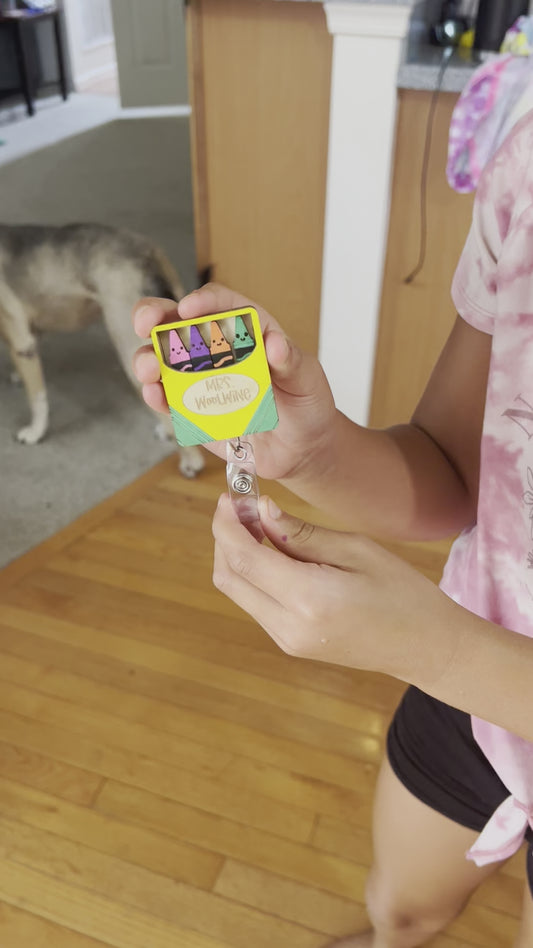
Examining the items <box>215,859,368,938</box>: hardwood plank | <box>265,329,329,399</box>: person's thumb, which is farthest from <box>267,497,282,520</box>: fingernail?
<box>215,859,368,938</box>: hardwood plank

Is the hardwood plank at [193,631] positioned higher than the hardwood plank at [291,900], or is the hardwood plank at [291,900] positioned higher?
the hardwood plank at [193,631]

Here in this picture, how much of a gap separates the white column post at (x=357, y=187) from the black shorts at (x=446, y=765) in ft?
3.77

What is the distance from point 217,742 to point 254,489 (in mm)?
963

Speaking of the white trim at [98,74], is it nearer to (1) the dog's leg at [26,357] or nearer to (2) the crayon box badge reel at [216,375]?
(1) the dog's leg at [26,357]

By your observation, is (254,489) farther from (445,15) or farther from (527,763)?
(445,15)

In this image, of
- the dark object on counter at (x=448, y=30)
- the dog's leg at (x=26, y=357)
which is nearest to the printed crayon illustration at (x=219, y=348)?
the dark object on counter at (x=448, y=30)

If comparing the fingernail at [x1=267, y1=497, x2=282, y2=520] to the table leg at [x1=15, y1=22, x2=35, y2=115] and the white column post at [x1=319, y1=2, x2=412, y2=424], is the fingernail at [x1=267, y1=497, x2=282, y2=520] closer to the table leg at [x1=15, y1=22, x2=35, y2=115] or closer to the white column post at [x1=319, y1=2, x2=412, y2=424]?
the white column post at [x1=319, y1=2, x2=412, y2=424]

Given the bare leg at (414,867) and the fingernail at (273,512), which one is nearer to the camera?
the fingernail at (273,512)

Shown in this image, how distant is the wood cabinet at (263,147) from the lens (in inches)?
61.7

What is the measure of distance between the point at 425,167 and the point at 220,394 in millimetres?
1238

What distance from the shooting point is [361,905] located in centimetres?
115

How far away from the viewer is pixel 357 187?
1.62m

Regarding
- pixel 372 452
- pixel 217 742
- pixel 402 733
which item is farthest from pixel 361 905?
pixel 372 452

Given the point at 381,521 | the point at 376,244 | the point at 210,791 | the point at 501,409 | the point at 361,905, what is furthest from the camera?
the point at 376,244
